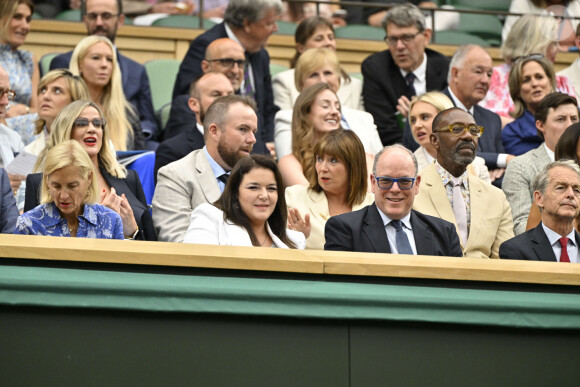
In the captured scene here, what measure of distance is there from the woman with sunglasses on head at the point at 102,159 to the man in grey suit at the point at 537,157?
1.96 metres

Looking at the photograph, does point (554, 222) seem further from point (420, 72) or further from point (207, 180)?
point (420, 72)

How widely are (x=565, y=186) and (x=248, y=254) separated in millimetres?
2318

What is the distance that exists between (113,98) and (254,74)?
3.68ft

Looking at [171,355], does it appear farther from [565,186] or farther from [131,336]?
[565,186]

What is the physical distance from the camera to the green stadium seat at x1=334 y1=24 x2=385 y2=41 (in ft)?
27.7

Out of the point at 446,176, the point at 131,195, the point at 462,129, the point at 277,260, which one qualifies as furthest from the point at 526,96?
the point at 277,260

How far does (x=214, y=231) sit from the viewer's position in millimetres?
3918

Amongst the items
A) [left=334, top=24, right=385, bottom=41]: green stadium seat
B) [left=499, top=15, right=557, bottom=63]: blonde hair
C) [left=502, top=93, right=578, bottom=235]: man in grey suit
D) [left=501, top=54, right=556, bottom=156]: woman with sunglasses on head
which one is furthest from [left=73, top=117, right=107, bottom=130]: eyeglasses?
[left=334, top=24, right=385, bottom=41]: green stadium seat

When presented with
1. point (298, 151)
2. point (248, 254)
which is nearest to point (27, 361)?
point (248, 254)

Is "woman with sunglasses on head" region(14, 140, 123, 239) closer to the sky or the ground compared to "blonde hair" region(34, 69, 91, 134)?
closer to the ground

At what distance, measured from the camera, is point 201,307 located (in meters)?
2.40

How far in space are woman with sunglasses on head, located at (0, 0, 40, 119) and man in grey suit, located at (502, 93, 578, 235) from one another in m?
3.09

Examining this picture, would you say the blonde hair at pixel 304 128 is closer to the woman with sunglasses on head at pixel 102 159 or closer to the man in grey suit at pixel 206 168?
the man in grey suit at pixel 206 168

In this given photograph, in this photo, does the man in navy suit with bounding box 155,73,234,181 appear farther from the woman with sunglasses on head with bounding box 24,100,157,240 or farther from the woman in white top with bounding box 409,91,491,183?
the woman in white top with bounding box 409,91,491,183
